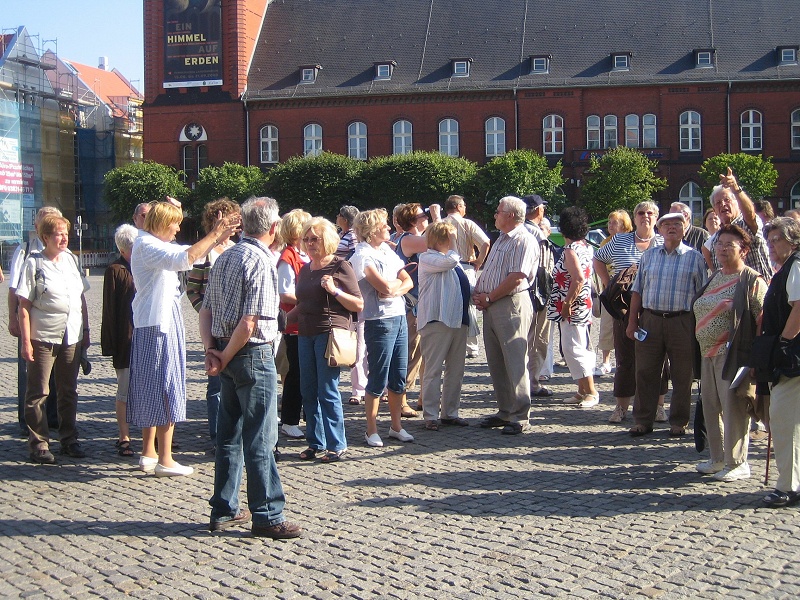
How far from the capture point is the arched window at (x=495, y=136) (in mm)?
52125

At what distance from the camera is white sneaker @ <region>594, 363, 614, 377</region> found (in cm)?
1182

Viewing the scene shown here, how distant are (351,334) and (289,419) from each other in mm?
1478

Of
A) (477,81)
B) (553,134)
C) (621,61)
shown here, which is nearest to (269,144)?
(477,81)

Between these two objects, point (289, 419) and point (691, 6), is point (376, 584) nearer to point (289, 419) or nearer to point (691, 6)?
point (289, 419)

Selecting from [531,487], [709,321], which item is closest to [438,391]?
[531,487]

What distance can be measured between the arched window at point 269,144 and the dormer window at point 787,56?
27175mm

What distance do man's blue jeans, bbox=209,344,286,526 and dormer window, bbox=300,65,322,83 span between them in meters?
49.8

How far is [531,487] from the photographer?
6.71 metres

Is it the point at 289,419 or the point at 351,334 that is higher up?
the point at 351,334

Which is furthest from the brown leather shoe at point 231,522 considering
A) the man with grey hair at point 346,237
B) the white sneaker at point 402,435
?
the man with grey hair at point 346,237

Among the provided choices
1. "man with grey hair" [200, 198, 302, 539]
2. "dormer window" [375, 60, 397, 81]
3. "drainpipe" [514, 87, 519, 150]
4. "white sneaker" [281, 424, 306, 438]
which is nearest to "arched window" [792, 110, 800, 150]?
"drainpipe" [514, 87, 519, 150]

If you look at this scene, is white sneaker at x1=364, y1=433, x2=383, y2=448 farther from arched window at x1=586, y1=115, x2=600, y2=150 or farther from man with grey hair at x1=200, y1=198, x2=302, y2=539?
arched window at x1=586, y1=115, x2=600, y2=150

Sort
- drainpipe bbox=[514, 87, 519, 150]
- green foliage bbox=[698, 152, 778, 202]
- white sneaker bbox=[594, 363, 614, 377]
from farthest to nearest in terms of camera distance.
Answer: drainpipe bbox=[514, 87, 519, 150], green foliage bbox=[698, 152, 778, 202], white sneaker bbox=[594, 363, 614, 377]

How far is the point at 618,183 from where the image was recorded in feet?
153
